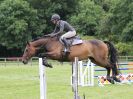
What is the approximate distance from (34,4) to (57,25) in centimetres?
5685

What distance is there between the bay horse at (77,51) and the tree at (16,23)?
1893 inches

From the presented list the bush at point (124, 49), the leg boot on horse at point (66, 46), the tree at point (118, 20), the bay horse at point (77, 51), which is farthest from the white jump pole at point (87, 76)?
the tree at point (118, 20)

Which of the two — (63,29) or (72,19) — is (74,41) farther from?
(72,19)

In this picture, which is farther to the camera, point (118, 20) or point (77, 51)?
point (118, 20)

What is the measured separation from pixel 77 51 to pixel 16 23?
51509mm

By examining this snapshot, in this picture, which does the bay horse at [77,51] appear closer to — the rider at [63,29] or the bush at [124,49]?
the rider at [63,29]

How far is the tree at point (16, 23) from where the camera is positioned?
6191cm

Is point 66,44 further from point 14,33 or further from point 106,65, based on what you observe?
point 14,33

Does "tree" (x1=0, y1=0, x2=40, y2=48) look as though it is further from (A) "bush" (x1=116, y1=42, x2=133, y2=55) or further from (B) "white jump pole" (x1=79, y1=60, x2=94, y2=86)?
(B) "white jump pole" (x1=79, y1=60, x2=94, y2=86)

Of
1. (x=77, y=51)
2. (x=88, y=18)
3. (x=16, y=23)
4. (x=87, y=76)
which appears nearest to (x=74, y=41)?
(x=77, y=51)

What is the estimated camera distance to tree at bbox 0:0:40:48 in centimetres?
6191

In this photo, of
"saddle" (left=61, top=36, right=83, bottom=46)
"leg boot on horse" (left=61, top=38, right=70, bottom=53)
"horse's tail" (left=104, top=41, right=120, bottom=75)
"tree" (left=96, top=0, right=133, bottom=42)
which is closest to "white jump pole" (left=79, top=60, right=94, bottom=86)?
"horse's tail" (left=104, top=41, right=120, bottom=75)

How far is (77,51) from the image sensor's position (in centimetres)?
1226

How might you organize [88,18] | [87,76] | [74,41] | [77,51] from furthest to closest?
[88,18] < [87,76] < [74,41] < [77,51]
